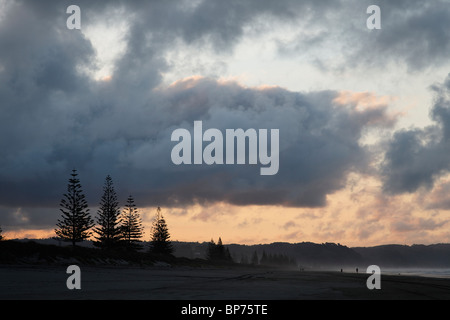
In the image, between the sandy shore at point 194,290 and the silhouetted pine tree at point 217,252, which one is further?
the silhouetted pine tree at point 217,252

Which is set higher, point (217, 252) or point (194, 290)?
point (194, 290)

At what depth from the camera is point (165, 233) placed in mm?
113562

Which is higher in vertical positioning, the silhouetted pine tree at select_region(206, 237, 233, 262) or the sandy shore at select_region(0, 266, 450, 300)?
the sandy shore at select_region(0, 266, 450, 300)

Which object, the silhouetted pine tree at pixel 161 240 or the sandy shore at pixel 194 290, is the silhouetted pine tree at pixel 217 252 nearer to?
the silhouetted pine tree at pixel 161 240

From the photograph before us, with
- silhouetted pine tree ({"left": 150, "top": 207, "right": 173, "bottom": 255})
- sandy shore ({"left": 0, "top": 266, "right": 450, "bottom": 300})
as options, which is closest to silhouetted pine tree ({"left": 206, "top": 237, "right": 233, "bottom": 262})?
silhouetted pine tree ({"left": 150, "top": 207, "right": 173, "bottom": 255})

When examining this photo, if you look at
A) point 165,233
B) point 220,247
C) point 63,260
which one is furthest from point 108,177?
point 220,247

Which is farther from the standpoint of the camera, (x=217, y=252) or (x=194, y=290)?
(x=217, y=252)

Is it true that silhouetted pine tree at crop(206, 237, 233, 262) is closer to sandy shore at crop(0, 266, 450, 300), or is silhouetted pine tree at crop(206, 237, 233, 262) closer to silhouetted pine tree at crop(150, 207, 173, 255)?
silhouetted pine tree at crop(150, 207, 173, 255)

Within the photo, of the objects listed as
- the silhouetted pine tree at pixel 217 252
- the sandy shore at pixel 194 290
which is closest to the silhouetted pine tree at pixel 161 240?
the silhouetted pine tree at pixel 217 252

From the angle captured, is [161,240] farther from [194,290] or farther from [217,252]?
[194,290]

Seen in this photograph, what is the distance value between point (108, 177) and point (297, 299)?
273ft

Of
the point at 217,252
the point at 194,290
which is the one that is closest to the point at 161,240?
the point at 217,252

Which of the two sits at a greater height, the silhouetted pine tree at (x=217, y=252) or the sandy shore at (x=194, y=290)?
the sandy shore at (x=194, y=290)
